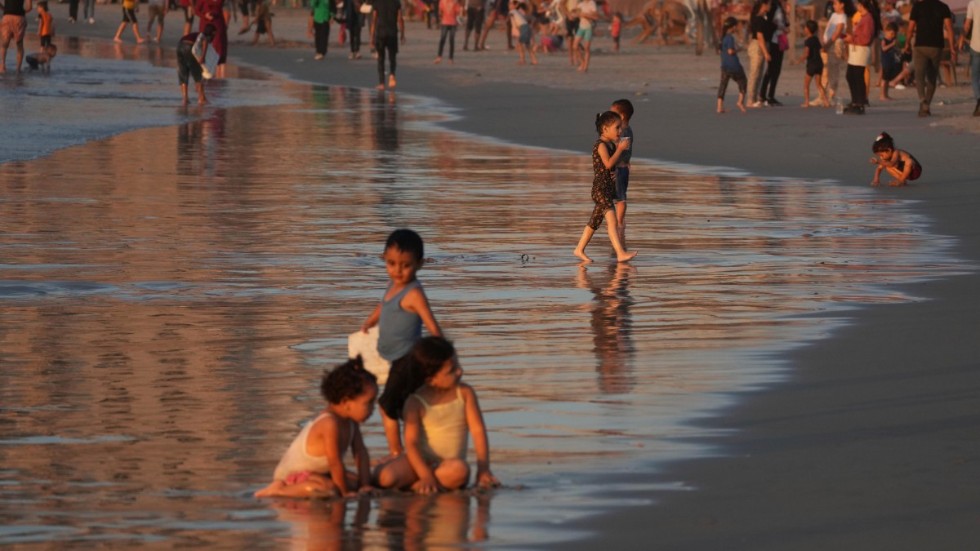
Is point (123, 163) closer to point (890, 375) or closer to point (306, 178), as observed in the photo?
point (306, 178)

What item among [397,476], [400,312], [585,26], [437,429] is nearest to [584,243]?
[400,312]

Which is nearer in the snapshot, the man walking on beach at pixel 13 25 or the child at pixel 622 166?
the child at pixel 622 166

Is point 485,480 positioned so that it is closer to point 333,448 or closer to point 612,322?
point 333,448

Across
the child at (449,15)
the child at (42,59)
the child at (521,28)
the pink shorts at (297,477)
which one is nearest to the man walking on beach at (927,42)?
the child at (449,15)

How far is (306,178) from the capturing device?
72.2 feet

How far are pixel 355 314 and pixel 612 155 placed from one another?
12.0ft

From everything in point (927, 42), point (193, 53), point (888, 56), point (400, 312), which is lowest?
point (193, 53)

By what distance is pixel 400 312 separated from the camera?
8305 millimetres

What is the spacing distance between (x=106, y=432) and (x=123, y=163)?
14932 millimetres

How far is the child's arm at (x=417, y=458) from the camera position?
774 centimetres

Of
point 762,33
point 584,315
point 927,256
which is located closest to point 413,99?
point 762,33

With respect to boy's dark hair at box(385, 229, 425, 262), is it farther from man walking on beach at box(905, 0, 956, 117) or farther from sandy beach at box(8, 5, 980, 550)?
man walking on beach at box(905, 0, 956, 117)

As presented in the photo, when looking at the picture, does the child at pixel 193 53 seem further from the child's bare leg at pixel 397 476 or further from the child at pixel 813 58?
the child's bare leg at pixel 397 476

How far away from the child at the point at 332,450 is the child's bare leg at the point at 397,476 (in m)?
0.05
